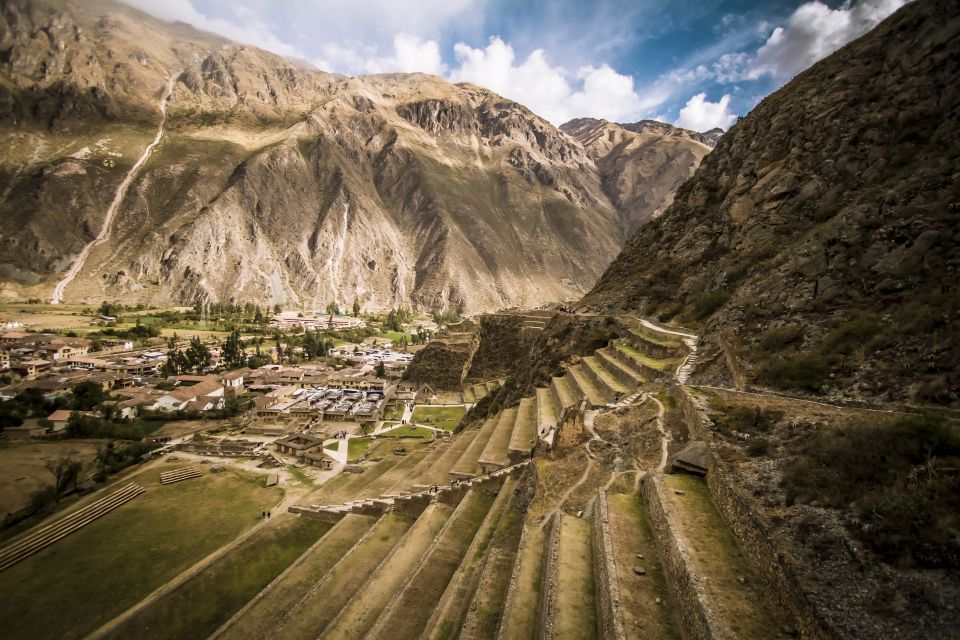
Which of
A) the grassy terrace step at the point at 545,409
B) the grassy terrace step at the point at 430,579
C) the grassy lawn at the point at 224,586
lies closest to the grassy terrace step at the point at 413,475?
the grassy lawn at the point at 224,586

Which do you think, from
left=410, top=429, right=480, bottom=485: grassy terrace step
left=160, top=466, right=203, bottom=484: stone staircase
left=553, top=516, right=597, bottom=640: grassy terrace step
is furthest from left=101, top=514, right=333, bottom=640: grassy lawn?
left=553, top=516, right=597, bottom=640: grassy terrace step

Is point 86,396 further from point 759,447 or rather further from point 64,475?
point 759,447

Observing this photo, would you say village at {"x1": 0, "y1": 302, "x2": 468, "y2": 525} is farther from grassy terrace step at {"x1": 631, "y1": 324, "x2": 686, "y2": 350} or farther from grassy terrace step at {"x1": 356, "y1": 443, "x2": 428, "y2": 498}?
grassy terrace step at {"x1": 631, "y1": 324, "x2": 686, "y2": 350}

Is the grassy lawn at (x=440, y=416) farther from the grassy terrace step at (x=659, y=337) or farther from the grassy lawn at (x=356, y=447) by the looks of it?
the grassy terrace step at (x=659, y=337)

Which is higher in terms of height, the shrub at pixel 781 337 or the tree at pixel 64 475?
the shrub at pixel 781 337

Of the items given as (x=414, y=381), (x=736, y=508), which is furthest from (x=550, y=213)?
(x=736, y=508)

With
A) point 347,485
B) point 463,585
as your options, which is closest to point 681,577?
point 463,585

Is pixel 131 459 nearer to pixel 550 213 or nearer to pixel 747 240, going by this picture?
pixel 747 240
